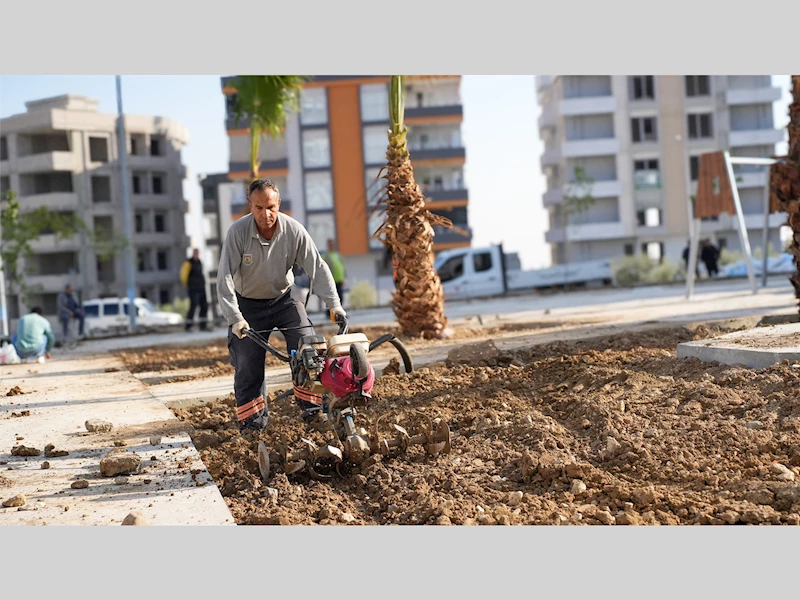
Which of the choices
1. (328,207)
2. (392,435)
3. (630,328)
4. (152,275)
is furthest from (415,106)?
(392,435)

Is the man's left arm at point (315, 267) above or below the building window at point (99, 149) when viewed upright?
below

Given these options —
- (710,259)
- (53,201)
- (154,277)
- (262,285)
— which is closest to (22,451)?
(262,285)

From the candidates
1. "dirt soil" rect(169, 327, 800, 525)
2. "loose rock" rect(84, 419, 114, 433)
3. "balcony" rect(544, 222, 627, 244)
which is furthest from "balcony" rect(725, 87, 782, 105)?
"loose rock" rect(84, 419, 114, 433)

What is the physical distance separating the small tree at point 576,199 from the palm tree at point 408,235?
5305 cm

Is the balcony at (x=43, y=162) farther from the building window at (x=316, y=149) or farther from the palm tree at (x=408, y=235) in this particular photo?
the palm tree at (x=408, y=235)

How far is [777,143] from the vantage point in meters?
69.6

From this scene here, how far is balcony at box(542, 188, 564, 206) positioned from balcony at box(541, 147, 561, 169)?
199 cm

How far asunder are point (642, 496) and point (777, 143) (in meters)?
70.4

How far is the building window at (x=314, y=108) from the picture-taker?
68938 mm

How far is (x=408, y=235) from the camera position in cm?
1288

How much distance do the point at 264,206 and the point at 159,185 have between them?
231 ft

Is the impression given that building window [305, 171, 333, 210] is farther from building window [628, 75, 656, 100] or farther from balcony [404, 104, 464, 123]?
building window [628, 75, 656, 100]

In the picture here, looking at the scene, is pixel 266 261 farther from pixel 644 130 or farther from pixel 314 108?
pixel 644 130

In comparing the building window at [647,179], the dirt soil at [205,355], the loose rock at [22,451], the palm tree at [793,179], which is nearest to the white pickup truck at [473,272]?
the dirt soil at [205,355]
